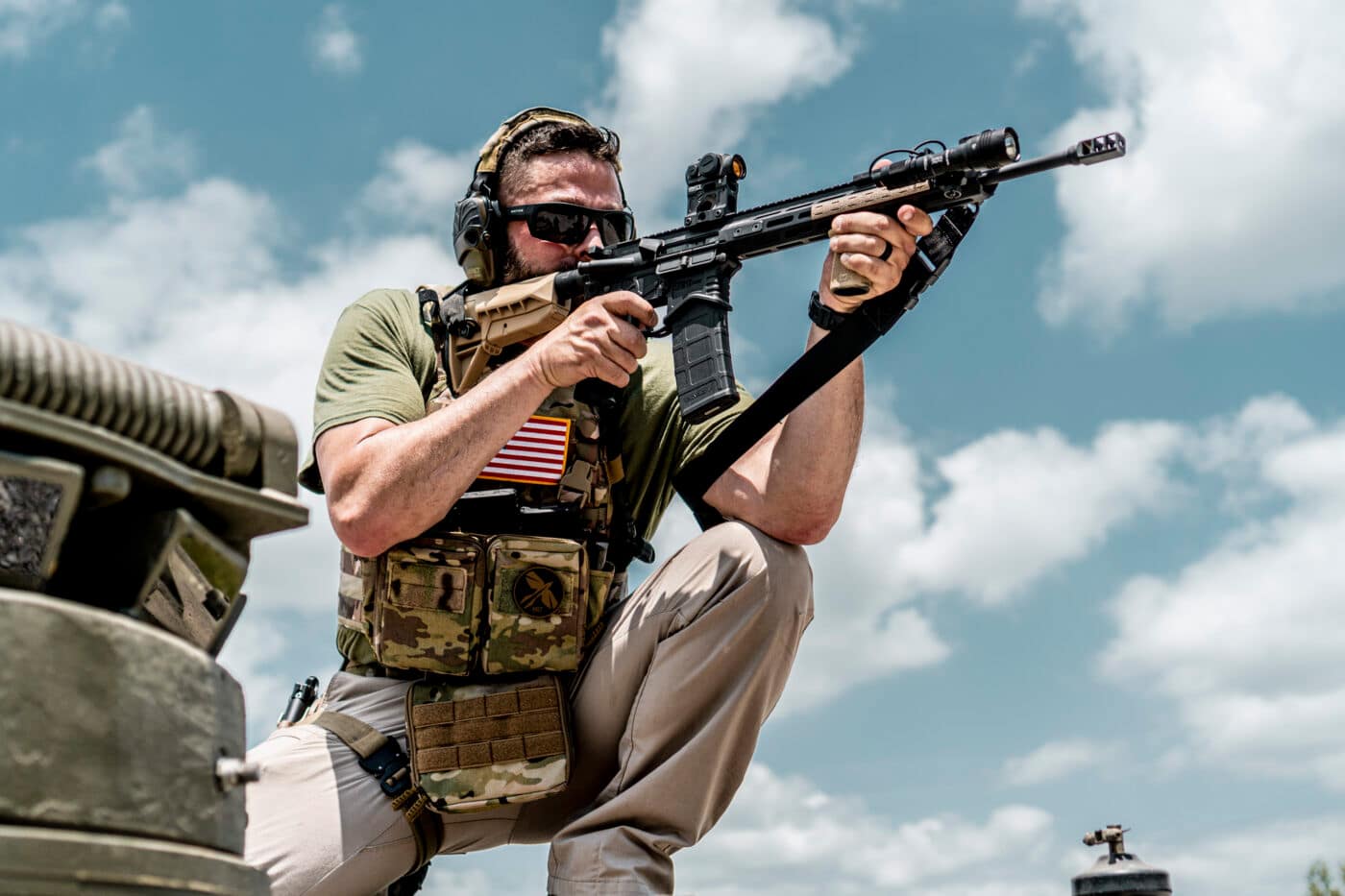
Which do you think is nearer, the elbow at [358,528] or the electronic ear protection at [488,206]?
the elbow at [358,528]

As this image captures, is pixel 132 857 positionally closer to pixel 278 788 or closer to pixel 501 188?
pixel 278 788

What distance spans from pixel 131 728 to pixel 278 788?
2.32 m

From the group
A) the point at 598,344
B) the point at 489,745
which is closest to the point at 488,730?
the point at 489,745

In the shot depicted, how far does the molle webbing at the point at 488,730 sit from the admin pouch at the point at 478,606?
0.12 metres

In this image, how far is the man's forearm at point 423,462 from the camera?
3885 mm

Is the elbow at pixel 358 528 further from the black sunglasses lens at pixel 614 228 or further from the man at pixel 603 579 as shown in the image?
the black sunglasses lens at pixel 614 228

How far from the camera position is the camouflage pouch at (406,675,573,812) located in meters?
3.83

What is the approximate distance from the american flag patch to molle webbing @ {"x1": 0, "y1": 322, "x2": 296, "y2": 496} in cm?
221

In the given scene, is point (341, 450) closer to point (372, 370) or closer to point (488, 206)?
point (372, 370)

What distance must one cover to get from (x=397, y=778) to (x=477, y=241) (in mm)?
1868

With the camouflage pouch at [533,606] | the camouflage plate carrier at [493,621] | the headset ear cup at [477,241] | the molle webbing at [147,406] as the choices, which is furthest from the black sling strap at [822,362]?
the molle webbing at [147,406]

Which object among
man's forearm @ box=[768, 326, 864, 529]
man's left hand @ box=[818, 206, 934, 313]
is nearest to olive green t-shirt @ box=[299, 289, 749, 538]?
man's forearm @ box=[768, 326, 864, 529]

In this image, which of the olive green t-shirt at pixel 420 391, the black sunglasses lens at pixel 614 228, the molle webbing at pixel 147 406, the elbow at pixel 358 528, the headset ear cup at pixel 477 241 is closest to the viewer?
the molle webbing at pixel 147 406

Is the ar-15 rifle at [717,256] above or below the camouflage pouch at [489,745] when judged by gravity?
above
